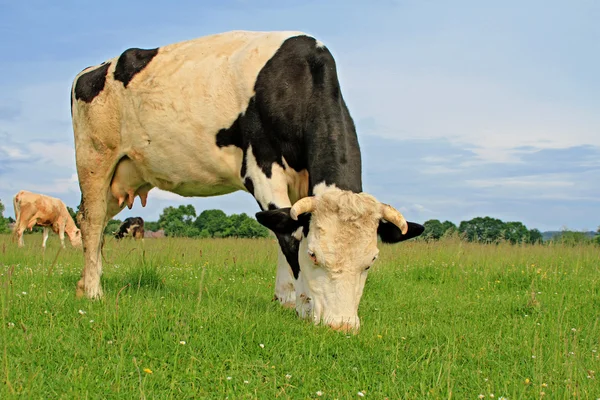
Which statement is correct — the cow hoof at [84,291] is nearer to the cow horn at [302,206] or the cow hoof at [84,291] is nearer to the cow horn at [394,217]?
the cow horn at [302,206]

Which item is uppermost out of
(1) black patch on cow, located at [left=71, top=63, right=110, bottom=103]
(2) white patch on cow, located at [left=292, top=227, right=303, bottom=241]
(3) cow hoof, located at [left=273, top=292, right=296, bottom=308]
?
(1) black patch on cow, located at [left=71, top=63, right=110, bottom=103]

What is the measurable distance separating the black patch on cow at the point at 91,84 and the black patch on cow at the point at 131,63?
25 centimetres

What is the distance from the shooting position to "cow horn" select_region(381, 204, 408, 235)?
586cm

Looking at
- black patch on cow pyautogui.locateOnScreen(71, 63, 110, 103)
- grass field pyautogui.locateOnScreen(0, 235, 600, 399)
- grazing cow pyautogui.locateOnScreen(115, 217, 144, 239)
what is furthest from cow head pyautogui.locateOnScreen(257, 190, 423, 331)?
grazing cow pyautogui.locateOnScreen(115, 217, 144, 239)

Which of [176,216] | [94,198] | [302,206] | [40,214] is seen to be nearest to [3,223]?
[176,216]

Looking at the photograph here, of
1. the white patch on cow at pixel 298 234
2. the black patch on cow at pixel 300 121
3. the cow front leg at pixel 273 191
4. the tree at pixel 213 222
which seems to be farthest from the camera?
the tree at pixel 213 222

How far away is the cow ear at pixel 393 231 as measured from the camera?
605 cm

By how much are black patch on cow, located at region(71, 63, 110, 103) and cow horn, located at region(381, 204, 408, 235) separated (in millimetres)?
4874

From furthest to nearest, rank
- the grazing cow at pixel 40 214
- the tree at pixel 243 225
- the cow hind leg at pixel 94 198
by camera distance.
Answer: the tree at pixel 243 225 < the grazing cow at pixel 40 214 < the cow hind leg at pixel 94 198

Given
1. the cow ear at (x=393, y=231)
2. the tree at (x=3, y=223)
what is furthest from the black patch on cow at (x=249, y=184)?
the tree at (x=3, y=223)

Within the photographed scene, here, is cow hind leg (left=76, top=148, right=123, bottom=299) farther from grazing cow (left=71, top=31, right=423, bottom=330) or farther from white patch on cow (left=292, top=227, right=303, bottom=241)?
white patch on cow (left=292, top=227, right=303, bottom=241)

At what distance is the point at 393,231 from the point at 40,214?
76.9ft

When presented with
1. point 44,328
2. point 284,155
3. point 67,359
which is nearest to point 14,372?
point 67,359

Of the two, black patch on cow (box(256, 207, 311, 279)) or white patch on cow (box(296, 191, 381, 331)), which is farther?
black patch on cow (box(256, 207, 311, 279))
